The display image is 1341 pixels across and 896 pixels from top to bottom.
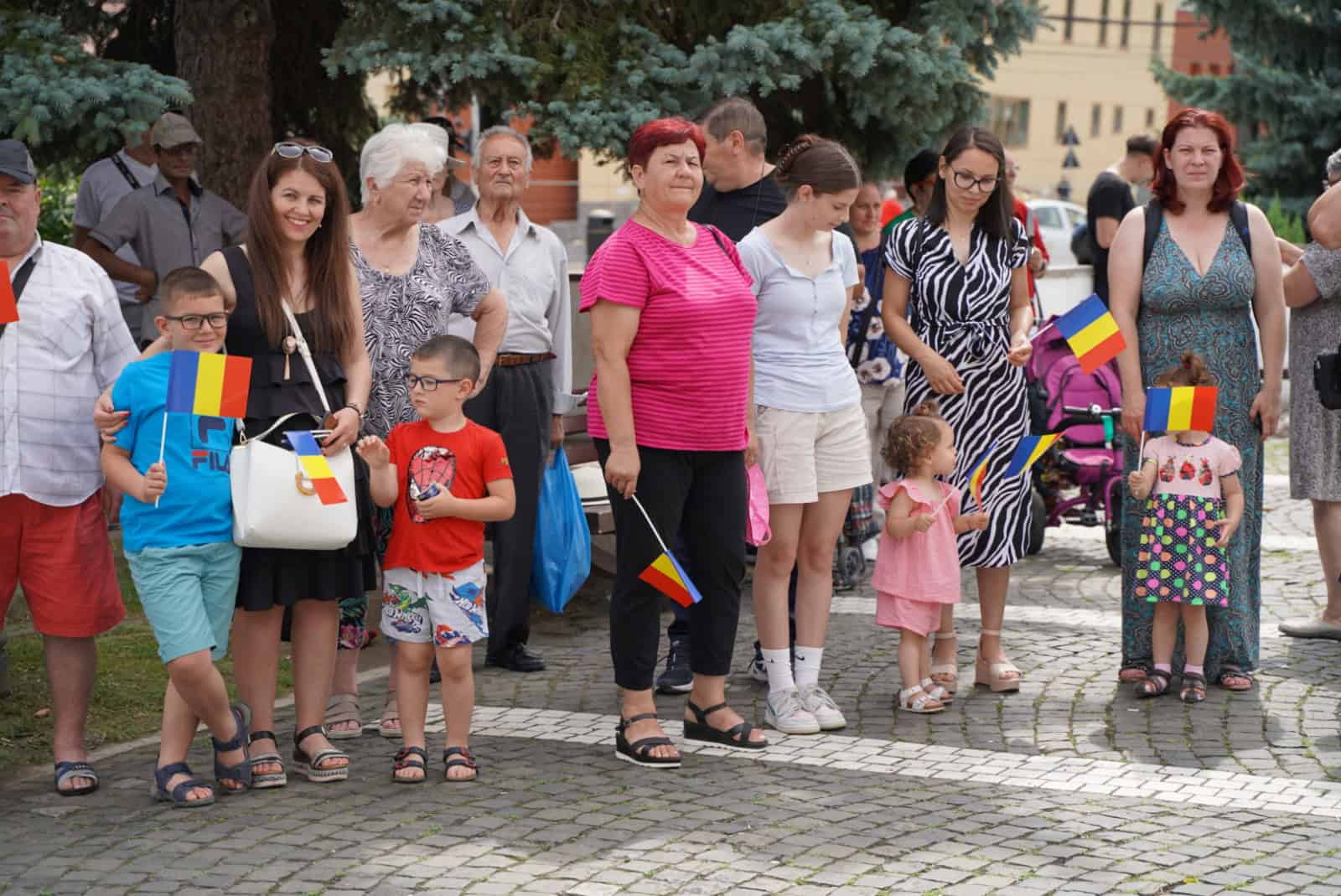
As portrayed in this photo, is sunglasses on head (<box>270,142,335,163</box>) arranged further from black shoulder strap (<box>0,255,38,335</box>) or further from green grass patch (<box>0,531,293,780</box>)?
green grass patch (<box>0,531,293,780</box>)

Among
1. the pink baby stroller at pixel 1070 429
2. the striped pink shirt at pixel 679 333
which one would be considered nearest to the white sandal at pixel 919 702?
the striped pink shirt at pixel 679 333

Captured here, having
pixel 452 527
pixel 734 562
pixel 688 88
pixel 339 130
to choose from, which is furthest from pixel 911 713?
pixel 339 130

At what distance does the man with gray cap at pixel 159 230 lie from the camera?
Result: 8836mm

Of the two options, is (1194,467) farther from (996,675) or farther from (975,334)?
(996,675)

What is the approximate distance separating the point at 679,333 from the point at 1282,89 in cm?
1875

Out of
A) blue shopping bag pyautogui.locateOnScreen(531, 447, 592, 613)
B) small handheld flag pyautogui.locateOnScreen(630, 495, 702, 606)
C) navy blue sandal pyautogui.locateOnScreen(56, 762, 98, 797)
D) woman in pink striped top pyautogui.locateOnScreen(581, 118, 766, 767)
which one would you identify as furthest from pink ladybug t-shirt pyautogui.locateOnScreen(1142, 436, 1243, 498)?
navy blue sandal pyautogui.locateOnScreen(56, 762, 98, 797)

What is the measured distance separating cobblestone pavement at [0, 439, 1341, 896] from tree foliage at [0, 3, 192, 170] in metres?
2.95

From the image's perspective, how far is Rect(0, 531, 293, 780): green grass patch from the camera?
632 cm

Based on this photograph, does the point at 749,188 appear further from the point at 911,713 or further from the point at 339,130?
the point at 339,130

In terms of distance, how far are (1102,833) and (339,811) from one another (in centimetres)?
213

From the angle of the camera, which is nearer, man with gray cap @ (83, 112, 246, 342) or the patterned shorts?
the patterned shorts

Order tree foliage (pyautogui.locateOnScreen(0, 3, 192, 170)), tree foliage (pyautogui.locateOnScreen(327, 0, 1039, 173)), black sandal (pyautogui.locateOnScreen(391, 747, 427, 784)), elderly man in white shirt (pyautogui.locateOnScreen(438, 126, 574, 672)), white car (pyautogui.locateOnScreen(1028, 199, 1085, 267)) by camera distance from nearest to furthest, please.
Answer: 1. black sandal (pyautogui.locateOnScreen(391, 747, 427, 784))
2. elderly man in white shirt (pyautogui.locateOnScreen(438, 126, 574, 672))
3. tree foliage (pyautogui.locateOnScreen(0, 3, 192, 170))
4. tree foliage (pyautogui.locateOnScreen(327, 0, 1039, 173))
5. white car (pyautogui.locateOnScreen(1028, 199, 1085, 267))

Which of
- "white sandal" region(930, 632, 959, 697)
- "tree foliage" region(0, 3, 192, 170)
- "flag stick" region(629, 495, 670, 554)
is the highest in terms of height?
"tree foliage" region(0, 3, 192, 170)

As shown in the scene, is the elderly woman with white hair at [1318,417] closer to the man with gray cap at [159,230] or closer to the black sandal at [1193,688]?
the black sandal at [1193,688]
